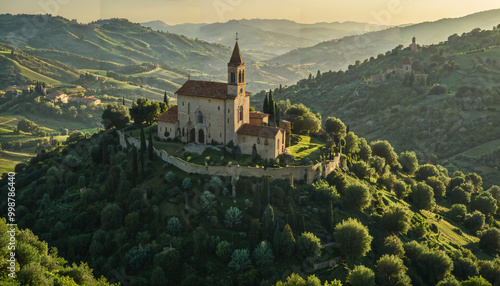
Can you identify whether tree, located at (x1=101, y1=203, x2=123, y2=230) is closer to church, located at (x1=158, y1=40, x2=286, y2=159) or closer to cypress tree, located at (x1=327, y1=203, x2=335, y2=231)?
church, located at (x1=158, y1=40, x2=286, y2=159)

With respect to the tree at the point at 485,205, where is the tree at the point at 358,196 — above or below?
above

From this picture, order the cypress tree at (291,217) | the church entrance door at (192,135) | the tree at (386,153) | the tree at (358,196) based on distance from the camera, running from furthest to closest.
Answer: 1. the tree at (386,153)
2. the church entrance door at (192,135)
3. the tree at (358,196)
4. the cypress tree at (291,217)

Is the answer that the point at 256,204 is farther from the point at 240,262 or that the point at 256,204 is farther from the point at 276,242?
the point at 240,262

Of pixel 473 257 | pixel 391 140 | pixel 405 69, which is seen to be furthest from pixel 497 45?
pixel 473 257

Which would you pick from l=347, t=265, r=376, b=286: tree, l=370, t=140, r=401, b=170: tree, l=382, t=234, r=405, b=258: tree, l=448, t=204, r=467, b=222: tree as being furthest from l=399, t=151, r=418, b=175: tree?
l=347, t=265, r=376, b=286: tree

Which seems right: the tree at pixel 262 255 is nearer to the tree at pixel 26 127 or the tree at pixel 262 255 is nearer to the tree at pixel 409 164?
the tree at pixel 409 164

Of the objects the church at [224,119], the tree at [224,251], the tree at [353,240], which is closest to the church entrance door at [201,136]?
the church at [224,119]

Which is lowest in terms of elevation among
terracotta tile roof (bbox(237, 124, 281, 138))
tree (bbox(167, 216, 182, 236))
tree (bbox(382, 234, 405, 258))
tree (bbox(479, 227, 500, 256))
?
tree (bbox(479, 227, 500, 256))
